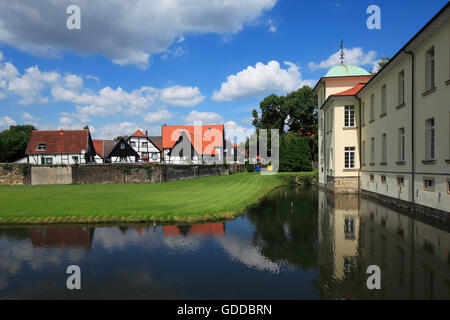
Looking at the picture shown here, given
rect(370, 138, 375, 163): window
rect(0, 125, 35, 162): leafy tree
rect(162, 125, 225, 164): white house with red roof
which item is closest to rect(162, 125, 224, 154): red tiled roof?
rect(162, 125, 225, 164): white house with red roof

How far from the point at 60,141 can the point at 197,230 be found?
160ft

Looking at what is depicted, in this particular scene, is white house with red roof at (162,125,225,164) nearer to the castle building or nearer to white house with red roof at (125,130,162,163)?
white house with red roof at (125,130,162,163)

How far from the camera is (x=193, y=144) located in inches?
2285

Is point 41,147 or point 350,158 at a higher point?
point 41,147

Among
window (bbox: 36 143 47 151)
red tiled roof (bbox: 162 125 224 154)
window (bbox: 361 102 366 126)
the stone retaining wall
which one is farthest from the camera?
red tiled roof (bbox: 162 125 224 154)

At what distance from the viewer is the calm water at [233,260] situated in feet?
18.4

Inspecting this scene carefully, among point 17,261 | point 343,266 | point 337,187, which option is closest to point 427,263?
point 343,266

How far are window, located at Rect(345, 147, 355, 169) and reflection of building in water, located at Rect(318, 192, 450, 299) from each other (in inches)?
458

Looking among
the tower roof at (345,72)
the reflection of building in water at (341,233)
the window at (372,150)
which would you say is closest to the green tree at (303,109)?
the tower roof at (345,72)

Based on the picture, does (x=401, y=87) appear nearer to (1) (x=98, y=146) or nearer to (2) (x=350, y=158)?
(2) (x=350, y=158)

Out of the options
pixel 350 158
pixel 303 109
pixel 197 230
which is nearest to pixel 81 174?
pixel 197 230

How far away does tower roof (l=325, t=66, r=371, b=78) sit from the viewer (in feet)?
94.8

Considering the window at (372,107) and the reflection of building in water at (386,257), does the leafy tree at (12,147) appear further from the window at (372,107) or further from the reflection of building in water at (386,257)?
the reflection of building in water at (386,257)
